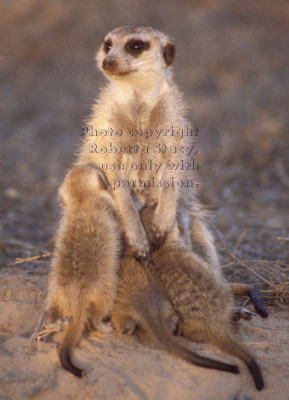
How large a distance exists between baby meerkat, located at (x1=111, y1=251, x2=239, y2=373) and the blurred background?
0.93 m

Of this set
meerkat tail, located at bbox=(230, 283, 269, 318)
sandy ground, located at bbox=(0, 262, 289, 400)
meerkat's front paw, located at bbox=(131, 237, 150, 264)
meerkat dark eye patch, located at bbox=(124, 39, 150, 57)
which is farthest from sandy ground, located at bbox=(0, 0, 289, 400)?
meerkat dark eye patch, located at bbox=(124, 39, 150, 57)

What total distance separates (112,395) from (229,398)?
0.53 m

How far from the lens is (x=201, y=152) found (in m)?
6.67

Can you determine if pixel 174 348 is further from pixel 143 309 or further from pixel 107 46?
pixel 107 46

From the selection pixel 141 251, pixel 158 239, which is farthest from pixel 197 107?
pixel 141 251

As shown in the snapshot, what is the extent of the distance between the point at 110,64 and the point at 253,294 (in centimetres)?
166

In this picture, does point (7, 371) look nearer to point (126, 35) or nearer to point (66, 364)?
point (66, 364)

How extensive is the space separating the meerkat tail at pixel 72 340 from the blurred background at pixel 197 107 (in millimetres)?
1337

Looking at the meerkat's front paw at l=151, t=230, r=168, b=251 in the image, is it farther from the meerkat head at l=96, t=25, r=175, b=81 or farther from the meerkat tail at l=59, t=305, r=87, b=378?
the meerkat head at l=96, t=25, r=175, b=81

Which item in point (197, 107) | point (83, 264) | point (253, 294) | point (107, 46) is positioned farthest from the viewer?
point (197, 107)

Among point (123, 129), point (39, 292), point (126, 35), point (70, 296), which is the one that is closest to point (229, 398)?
point (70, 296)

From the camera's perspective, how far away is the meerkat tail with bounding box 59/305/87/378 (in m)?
2.53

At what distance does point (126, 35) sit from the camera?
11.3 feet

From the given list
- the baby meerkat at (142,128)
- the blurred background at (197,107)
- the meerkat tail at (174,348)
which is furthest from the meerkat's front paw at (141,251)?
the blurred background at (197,107)
